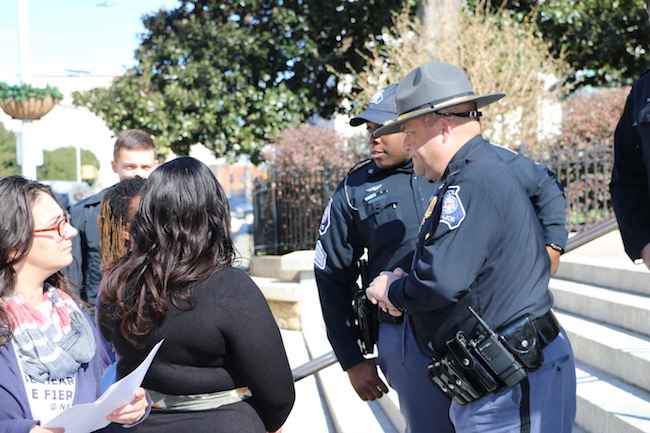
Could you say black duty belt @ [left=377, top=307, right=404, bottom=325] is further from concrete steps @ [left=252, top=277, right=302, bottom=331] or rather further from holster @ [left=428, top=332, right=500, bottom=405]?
concrete steps @ [left=252, top=277, right=302, bottom=331]

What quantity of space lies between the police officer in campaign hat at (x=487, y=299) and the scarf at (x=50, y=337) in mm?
1080

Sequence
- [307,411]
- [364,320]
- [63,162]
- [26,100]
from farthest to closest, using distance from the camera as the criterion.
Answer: [63,162] → [26,100] → [307,411] → [364,320]

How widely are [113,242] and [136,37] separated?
43.9 ft

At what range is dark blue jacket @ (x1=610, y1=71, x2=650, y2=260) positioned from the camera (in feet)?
9.36

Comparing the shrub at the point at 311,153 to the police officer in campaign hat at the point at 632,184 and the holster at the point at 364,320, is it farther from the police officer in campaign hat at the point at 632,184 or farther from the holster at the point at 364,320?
the police officer in campaign hat at the point at 632,184

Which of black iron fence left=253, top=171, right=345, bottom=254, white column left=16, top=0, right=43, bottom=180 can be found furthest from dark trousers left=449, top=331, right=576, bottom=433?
black iron fence left=253, top=171, right=345, bottom=254

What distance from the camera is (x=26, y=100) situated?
9.57m

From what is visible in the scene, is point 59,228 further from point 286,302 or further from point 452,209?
point 286,302

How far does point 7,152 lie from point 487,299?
153 feet

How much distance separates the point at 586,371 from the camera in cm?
529

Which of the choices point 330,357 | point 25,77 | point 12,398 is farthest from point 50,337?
point 25,77

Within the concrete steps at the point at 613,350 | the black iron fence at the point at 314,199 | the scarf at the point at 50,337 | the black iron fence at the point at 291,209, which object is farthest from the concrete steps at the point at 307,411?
the black iron fence at the point at 291,209

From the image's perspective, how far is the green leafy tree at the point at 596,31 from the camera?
48.0 ft

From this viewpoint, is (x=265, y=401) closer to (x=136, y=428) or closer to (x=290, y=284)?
(x=136, y=428)
